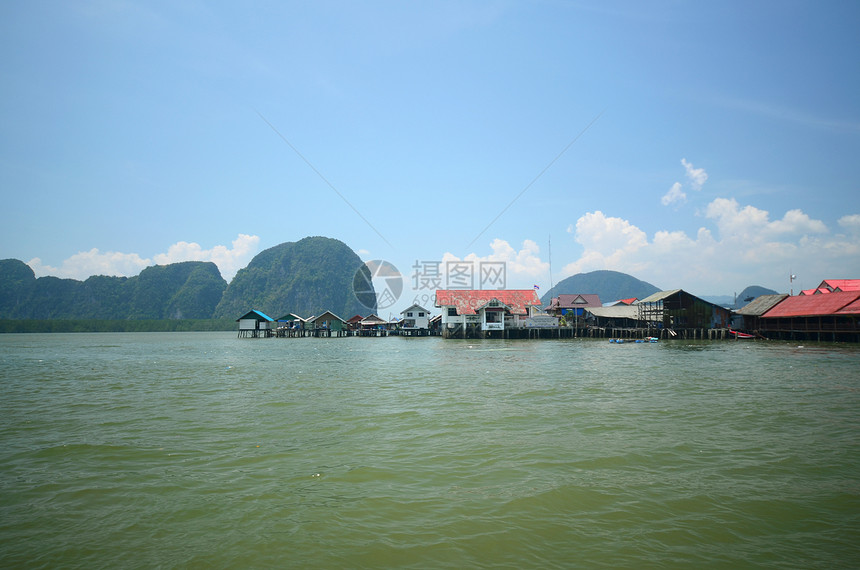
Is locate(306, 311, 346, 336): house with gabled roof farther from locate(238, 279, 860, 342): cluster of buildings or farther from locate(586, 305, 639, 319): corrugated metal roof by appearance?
locate(586, 305, 639, 319): corrugated metal roof

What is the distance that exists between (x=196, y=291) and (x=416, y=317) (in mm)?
135818

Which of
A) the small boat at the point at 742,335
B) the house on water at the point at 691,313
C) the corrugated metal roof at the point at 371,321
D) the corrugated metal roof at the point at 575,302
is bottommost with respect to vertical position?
the small boat at the point at 742,335

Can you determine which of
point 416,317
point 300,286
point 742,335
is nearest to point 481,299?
point 416,317

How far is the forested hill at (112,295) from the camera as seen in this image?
162000mm

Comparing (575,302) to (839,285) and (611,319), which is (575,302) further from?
(839,285)

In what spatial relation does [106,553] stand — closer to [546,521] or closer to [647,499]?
[546,521]

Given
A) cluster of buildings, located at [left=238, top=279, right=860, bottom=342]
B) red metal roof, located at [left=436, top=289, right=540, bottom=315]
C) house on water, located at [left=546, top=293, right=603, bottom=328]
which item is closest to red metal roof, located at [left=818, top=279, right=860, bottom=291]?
cluster of buildings, located at [left=238, top=279, right=860, bottom=342]

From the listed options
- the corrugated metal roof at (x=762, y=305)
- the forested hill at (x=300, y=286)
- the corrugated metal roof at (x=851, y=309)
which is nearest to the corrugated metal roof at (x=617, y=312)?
the corrugated metal roof at (x=762, y=305)

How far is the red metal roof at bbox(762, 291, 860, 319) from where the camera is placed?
41.0 metres

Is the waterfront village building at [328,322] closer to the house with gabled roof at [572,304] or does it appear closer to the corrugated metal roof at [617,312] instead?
the house with gabled roof at [572,304]

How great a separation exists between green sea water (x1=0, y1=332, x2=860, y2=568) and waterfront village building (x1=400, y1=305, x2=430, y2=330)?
63894mm

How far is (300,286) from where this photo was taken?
Result: 177 m

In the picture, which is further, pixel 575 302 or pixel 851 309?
pixel 575 302

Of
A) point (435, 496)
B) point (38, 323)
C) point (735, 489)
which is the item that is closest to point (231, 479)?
point (435, 496)
